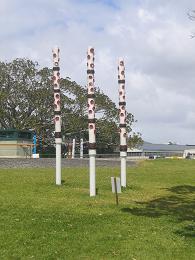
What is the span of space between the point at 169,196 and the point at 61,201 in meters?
4.57

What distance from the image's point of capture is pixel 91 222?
11.0 metres

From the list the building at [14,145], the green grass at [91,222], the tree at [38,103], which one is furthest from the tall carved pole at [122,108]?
the tree at [38,103]

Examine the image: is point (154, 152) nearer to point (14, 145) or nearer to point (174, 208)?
point (14, 145)

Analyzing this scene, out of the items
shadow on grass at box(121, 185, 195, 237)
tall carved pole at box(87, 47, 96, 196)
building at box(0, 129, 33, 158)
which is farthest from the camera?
building at box(0, 129, 33, 158)

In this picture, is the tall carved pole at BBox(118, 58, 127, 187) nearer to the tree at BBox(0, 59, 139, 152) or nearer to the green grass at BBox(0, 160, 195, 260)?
the green grass at BBox(0, 160, 195, 260)

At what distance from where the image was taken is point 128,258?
26.3 ft

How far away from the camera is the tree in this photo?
2501 inches

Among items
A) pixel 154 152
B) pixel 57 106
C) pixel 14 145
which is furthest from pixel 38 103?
pixel 154 152

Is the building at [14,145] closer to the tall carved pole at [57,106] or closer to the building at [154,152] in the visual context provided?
the tall carved pole at [57,106]

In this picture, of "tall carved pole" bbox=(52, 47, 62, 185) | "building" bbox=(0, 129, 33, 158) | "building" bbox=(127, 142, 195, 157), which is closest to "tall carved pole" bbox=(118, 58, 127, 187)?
"tall carved pole" bbox=(52, 47, 62, 185)

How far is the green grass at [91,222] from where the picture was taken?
8430mm

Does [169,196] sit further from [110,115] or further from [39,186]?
[110,115]

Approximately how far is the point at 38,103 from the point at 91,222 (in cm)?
5366

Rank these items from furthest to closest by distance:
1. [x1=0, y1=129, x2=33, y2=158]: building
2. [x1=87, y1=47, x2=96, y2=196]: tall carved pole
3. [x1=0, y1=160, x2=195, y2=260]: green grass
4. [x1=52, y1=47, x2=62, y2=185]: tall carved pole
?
[x1=0, y1=129, x2=33, y2=158]: building → [x1=52, y1=47, x2=62, y2=185]: tall carved pole → [x1=87, y1=47, x2=96, y2=196]: tall carved pole → [x1=0, y1=160, x2=195, y2=260]: green grass
